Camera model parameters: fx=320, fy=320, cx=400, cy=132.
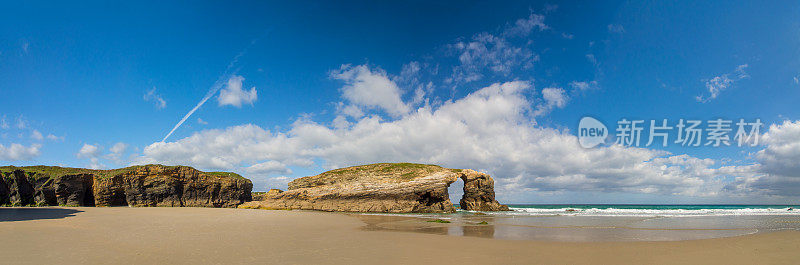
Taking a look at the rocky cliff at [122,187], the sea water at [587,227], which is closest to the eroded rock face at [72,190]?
the rocky cliff at [122,187]

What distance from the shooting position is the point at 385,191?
40.8 metres

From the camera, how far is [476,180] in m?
47.4

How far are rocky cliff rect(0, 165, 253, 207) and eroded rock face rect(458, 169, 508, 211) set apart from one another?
35.2 m

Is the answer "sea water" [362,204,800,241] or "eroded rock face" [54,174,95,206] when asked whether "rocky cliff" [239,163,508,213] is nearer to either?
"sea water" [362,204,800,241]

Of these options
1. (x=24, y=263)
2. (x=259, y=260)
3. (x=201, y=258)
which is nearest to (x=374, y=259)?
(x=259, y=260)

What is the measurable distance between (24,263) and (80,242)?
314 centimetres

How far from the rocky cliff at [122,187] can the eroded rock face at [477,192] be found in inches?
1387

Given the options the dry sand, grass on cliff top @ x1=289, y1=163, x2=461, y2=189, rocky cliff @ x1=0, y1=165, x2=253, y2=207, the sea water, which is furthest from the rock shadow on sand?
grass on cliff top @ x1=289, y1=163, x2=461, y2=189

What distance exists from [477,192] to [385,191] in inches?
578

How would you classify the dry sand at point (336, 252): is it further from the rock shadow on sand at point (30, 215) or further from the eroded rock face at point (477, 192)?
the eroded rock face at point (477, 192)

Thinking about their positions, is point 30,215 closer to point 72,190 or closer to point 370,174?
point 72,190

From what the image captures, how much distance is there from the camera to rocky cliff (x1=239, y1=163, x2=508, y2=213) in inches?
1598

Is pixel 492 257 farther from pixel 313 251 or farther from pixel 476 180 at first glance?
pixel 476 180

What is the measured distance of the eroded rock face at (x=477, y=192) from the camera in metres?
46.4
